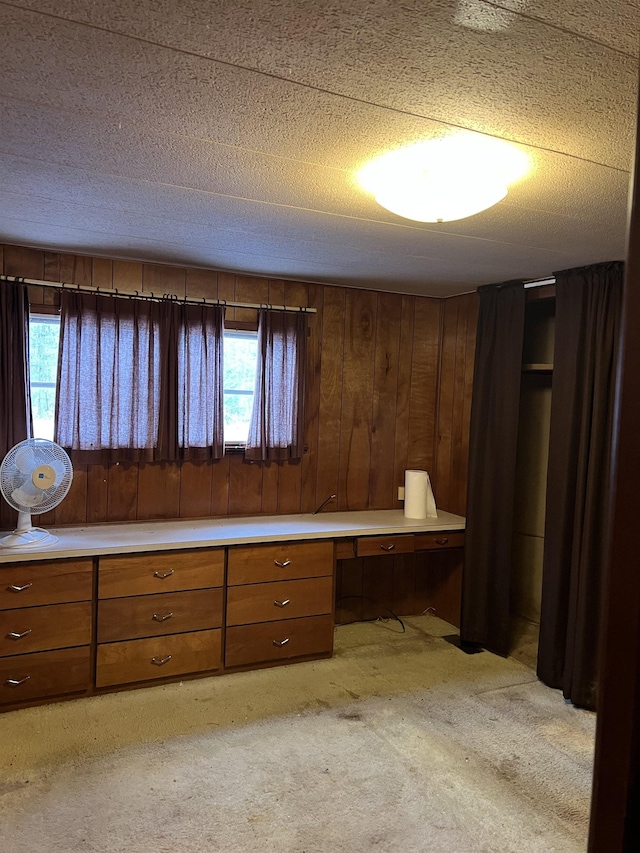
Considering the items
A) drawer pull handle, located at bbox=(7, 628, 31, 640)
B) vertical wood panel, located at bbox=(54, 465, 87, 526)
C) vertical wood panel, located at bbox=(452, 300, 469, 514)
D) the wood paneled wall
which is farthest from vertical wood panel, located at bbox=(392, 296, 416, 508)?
drawer pull handle, located at bbox=(7, 628, 31, 640)

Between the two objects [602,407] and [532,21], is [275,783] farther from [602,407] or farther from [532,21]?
[532,21]

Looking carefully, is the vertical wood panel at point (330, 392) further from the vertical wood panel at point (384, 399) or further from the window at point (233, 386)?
the window at point (233, 386)

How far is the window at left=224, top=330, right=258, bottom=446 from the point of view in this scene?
3.83 m

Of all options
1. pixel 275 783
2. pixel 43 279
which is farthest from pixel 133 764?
pixel 43 279

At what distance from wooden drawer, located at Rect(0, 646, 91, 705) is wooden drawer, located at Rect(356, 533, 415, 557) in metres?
1.54

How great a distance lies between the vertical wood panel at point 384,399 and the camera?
4.20 meters

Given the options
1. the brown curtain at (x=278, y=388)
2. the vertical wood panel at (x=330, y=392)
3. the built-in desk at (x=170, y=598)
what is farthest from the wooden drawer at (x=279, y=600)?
the brown curtain at (x=278, y=388)

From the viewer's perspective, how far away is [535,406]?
3934mm

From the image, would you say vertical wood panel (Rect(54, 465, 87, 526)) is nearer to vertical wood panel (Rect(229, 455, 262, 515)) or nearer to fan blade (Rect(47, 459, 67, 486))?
fan blade (Rect(47, 459, 67, 486))

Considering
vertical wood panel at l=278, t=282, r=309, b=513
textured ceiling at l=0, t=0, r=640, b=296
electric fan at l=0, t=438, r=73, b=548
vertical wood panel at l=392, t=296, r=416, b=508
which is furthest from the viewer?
vertical wood panel at l=392, t=296, r=416, b=508

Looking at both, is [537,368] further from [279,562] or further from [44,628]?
[44,628]

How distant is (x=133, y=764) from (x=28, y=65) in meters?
2.45

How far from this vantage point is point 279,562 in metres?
3.39

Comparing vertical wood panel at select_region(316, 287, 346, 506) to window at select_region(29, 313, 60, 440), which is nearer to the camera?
window at select_region(29, 313, 60, 440)
